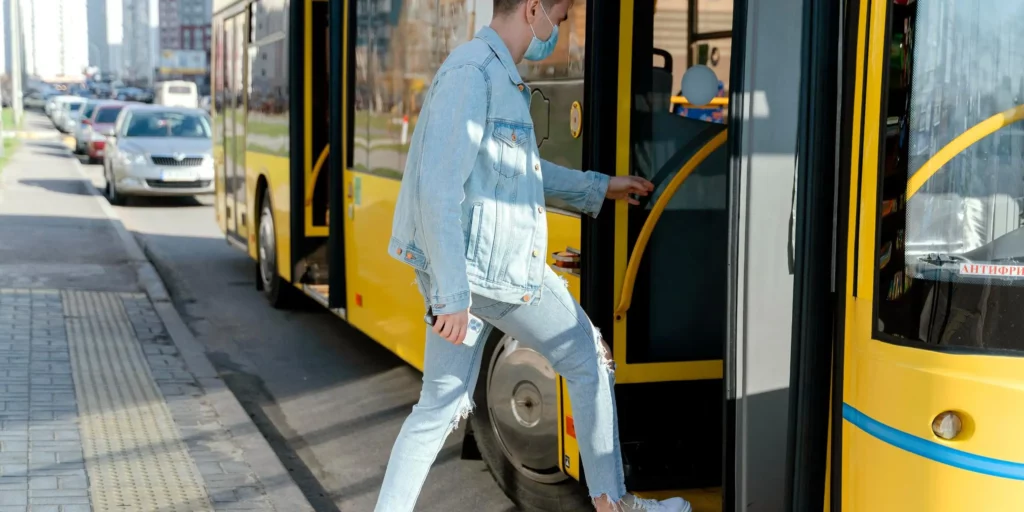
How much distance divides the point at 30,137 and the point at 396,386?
129ft

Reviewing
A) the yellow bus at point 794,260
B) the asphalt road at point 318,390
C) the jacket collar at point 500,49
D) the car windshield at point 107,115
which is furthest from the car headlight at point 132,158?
the jacket collar at point 500,49

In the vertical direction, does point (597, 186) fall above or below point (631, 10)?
below

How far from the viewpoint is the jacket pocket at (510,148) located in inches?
129

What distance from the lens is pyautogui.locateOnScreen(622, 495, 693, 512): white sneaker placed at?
3.56 m

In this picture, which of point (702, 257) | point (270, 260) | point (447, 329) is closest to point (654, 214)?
point (702, 257)

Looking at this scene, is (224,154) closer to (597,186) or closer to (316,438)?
(316,438)

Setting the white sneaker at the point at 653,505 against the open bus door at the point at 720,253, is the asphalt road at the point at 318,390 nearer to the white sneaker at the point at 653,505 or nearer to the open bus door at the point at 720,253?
the open bus door at the point at 720,253

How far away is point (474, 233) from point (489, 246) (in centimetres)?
6

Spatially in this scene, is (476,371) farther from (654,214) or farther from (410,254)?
(654,214)

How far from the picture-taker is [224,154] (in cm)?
1176

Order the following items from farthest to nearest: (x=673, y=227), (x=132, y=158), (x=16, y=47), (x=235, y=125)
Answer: (x=16, y=47)
(x=132, y=158)
(x=235, y=125)
(x=673, y=227)

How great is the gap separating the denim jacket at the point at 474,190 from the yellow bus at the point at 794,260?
0.55m

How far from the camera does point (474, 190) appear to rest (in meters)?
3.27

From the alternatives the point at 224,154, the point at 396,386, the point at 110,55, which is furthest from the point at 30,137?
the point at 110,55
